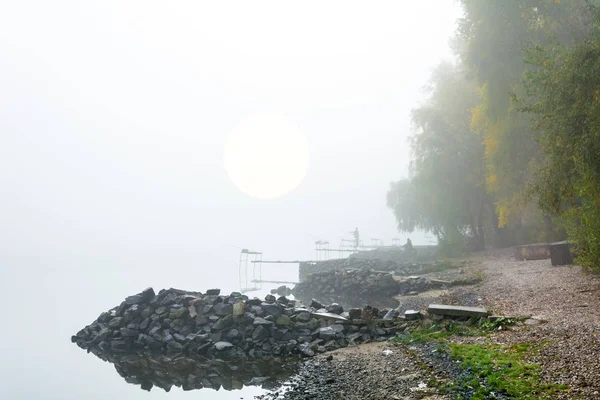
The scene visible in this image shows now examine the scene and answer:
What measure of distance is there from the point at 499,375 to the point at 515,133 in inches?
704

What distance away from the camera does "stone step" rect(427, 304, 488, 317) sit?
35.6 feet

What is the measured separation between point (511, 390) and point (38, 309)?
3217 cm

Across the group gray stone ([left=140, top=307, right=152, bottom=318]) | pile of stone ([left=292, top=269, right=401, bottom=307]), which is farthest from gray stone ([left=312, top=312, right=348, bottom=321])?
pile of stone ([left=292, top=269, right=401, bottom=307])

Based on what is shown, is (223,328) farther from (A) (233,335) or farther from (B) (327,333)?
(B) (327,333)

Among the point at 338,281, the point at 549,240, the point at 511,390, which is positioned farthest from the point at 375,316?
the point at 549,240

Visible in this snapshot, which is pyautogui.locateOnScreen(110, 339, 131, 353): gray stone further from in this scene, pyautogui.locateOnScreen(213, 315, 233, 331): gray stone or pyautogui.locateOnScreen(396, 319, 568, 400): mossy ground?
pyautogui.locateOnScreen(396, 319, 568, 400): mossy ground

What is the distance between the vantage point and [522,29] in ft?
60.1

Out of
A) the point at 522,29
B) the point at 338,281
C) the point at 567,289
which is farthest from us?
the point at 338,281

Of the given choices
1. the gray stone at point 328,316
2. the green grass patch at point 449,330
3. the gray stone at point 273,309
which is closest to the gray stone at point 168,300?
the gray stone at point 273,309

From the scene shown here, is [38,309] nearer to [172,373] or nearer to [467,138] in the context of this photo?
[172,373]

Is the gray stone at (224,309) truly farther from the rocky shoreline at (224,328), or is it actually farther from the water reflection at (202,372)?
the water reflection at (202,372)

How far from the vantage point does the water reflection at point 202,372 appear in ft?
32.4

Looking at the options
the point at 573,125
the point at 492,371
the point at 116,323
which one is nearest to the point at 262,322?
the point at 116,323

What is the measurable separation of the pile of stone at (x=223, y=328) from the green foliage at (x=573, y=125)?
5.92 metres
